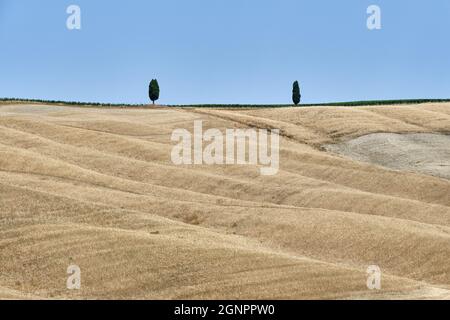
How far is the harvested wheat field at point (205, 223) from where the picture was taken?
76.0 ft

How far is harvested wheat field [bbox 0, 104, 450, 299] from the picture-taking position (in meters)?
23.2

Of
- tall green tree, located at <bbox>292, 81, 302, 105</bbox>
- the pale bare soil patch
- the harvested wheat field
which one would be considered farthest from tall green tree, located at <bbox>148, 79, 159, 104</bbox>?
the pale bare soil patch

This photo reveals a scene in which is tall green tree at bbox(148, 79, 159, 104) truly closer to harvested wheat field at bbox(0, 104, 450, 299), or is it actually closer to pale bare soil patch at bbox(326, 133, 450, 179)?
harvested wheat field at bbox(0, 104, 450, 299)

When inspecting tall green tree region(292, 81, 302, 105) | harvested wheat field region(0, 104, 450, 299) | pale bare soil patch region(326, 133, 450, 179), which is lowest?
harvested wheat field region(0, 104, 450, 299)

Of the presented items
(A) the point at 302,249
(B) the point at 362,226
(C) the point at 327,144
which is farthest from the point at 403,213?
(C) the point at 327,144

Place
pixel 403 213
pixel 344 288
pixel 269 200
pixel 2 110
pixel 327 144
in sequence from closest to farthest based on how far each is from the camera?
pixel 344 288
pixel 403 213
pixel 269 200
pixel 327 144
pixel 2 110

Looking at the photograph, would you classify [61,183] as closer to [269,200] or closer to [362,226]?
[269,200]

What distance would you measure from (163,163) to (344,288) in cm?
2859

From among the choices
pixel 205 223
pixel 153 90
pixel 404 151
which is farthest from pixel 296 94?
pixel 205 223

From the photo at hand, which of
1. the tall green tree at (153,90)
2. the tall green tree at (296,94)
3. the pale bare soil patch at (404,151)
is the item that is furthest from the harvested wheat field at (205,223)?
the tall green tree at (296,94)

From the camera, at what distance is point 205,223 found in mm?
32938

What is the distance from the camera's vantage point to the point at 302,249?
29641 mm

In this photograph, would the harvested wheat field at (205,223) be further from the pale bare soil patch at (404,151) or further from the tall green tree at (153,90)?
the tall green tree at (153,90)

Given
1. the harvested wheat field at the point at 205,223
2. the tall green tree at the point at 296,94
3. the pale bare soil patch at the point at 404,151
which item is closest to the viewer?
the harvested wheat field at the point at 205,223
